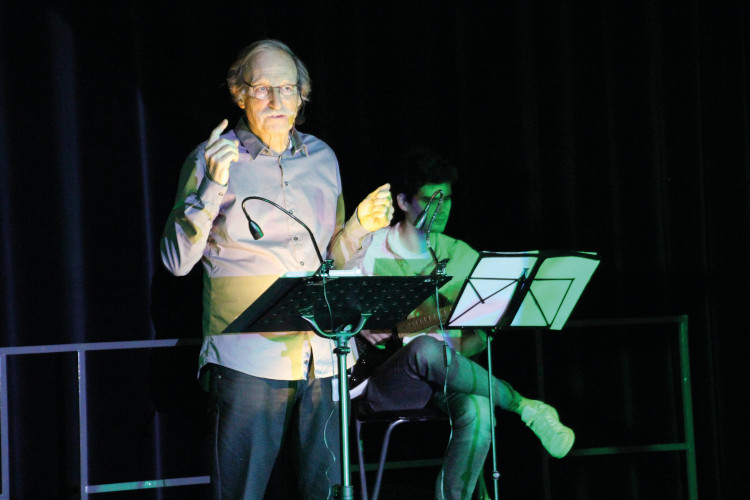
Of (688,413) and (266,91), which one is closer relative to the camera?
(266,91)

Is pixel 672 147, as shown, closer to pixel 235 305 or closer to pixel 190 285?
pixel 190 285

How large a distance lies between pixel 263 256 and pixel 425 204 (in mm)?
1233

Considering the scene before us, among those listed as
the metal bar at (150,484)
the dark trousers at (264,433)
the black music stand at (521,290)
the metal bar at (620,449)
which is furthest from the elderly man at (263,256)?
the metal bar at (620,449)

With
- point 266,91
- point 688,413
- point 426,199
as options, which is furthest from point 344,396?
point 688,413

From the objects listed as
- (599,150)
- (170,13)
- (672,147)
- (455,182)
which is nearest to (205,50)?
(170,13)

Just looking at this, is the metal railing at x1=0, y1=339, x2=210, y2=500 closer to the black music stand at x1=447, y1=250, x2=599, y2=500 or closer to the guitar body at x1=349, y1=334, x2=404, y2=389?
the guitar body at x1=349, y1=334, x2=404, y2=389

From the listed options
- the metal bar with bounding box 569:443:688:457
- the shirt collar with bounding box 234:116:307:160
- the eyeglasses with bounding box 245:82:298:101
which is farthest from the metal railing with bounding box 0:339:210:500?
the metal bar with bounding box 569:443:688:457

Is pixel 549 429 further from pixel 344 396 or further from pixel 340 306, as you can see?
pixel 340 306

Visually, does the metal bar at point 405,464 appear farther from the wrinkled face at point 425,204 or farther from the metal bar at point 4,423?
the metal bar at point 4,423

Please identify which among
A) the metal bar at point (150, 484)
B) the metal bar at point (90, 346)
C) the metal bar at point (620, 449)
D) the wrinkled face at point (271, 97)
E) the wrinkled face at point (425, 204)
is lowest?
the metal bar at point (620, 449)

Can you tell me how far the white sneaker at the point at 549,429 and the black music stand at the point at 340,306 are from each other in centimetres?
111

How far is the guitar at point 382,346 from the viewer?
2922 mm

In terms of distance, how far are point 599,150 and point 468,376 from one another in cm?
134

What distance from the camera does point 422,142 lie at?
3426 mm
